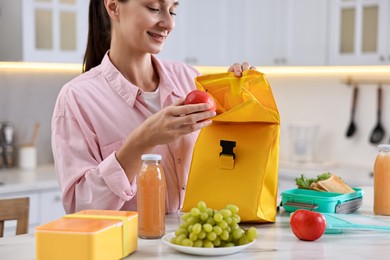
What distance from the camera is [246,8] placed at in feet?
14.6

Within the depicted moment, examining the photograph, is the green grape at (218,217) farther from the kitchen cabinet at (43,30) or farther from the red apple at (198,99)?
the kitchen cabinet at (43,30)

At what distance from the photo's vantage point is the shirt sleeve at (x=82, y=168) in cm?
176

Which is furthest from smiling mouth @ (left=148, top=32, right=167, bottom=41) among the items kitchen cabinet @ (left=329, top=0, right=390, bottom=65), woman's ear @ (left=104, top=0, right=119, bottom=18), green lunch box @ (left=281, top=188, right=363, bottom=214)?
kitchen cabinet @ (left=329, top=0, right=390, bottom=65)

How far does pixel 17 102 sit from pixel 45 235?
306 cm

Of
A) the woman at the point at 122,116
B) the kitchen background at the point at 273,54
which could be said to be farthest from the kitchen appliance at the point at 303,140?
the woman at the point at 122,116

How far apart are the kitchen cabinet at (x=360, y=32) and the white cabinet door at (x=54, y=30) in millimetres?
1582

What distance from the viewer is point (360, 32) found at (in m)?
3.99

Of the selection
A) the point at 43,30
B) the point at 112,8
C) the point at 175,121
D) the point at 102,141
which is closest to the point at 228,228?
the point at 175,121

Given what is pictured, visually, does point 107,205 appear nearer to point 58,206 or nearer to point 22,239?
point 22,239

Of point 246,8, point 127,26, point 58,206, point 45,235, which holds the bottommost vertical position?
point 58,206

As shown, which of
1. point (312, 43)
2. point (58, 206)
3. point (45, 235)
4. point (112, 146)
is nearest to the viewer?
point (45, 235)

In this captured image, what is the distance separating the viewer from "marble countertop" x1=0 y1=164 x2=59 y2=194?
3619 mm

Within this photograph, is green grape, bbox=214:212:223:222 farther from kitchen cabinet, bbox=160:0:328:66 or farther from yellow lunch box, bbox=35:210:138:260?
kitchen cabinet, bbox=160:0:328:66

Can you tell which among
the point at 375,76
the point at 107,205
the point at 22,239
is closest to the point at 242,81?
A: the point at 107,205
